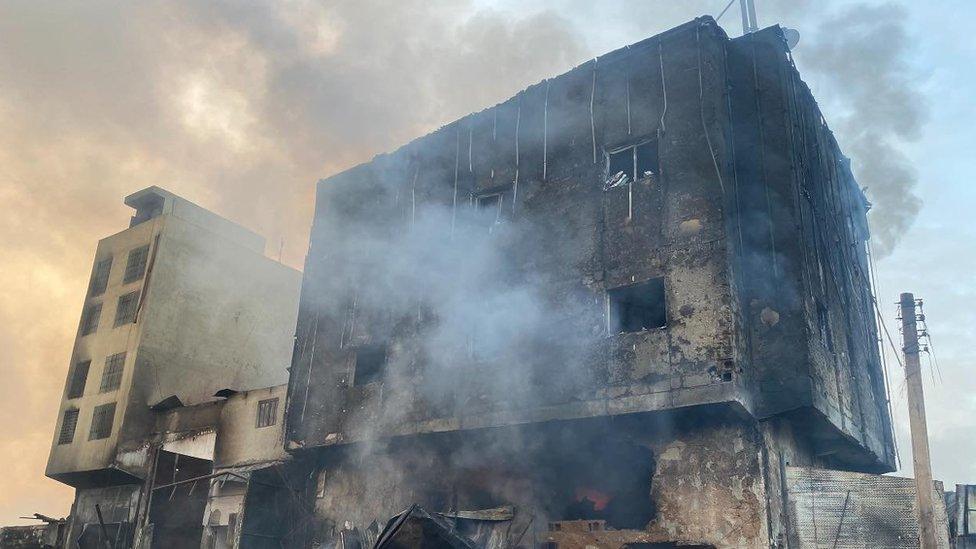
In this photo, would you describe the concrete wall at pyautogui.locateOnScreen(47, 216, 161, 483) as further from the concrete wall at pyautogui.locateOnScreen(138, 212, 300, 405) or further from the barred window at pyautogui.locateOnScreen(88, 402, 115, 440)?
the concrete wall at pyautogui.locateOnScreen(138, 212, 300, 405)

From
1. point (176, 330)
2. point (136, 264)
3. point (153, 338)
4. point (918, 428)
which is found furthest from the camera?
point (136, 264)

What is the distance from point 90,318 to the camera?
27250 mm

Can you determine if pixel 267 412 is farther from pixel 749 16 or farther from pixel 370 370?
pixel 749 16

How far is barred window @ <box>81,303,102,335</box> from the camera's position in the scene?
2688cm

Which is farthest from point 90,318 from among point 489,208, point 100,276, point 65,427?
point 489,208

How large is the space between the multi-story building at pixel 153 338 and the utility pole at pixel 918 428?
64.0 ft

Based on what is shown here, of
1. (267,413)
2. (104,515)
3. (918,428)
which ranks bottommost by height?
(104,515)

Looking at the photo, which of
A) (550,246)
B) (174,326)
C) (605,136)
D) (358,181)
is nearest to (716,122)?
(605,136)

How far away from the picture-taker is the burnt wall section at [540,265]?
11586 mm

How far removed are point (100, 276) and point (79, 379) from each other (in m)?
4.00

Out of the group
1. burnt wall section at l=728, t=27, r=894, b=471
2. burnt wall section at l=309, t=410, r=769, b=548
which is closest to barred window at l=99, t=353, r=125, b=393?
burnt wall section at l=309, t=410, r=769, b=548

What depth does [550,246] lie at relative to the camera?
13406 mm

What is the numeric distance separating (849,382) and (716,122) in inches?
210

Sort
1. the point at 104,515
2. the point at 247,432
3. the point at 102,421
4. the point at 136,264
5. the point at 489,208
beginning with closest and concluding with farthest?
1. the point at 489,208
2. the point at 247,432
3. the point at 104,515
4. the point at 102,421
5. the point at 136,264
